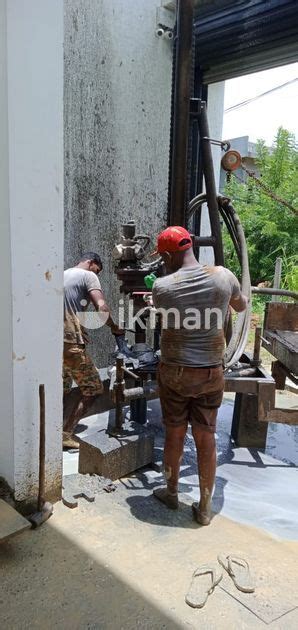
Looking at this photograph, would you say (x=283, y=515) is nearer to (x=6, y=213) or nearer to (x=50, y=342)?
(x=50, y=342)

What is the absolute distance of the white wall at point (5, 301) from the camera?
216cm

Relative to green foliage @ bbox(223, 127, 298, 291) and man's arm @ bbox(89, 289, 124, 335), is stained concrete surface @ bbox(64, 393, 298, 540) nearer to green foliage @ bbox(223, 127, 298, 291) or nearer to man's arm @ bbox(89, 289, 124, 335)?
man's arm @ bbox(89, 289, 124, 335)

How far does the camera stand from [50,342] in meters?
2.52

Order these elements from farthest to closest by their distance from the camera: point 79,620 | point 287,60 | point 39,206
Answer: point 287,60
point 39,206
point 79,620

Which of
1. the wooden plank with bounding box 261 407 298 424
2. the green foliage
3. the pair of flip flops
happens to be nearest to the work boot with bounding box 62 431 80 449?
the wooden plank with bounding box 261 407 298 424

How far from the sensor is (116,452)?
125 inches

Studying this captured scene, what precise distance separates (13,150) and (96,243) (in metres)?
2.61

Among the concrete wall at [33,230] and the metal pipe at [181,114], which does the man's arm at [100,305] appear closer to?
the metal pipe at [181,114]

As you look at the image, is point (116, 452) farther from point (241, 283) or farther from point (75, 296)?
point (241, 283)

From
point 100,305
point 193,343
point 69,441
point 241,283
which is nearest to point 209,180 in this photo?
point 241,283

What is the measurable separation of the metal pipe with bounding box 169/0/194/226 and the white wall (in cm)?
184

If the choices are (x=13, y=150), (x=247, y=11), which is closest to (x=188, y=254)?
(x=13, y=150)

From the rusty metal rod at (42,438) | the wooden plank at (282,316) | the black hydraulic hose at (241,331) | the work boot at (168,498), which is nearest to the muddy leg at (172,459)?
the work boot at (168,498)

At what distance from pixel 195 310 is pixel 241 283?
1375 millimetres
